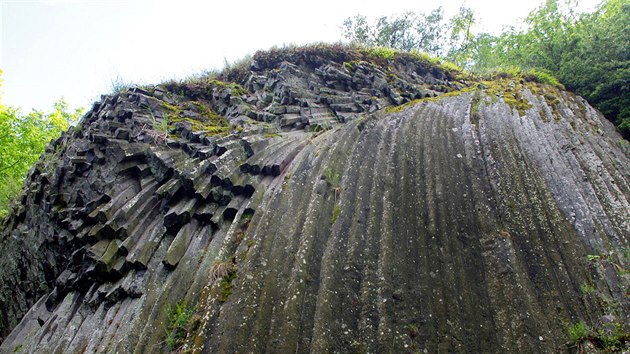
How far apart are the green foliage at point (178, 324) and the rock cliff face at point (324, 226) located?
0.8 inches

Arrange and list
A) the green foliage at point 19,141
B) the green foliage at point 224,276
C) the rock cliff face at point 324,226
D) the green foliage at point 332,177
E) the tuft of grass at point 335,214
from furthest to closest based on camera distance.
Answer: the green foliage at point 19,141
the green foliage at point 332,177
the tuft of grass at point 335,214
the green foliage at point 224,276
the rock cliff face at point 324,226

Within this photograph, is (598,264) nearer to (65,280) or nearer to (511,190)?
(511,190)

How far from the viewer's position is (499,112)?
820 cm

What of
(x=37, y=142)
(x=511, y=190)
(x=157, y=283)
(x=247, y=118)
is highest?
(x=247, y=118)

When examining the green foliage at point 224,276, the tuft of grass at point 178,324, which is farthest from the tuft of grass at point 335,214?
the tuft of grass at point 178,324

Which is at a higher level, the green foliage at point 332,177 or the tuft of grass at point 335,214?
the green foliage at point 332,177

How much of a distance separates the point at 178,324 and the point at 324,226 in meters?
2.29

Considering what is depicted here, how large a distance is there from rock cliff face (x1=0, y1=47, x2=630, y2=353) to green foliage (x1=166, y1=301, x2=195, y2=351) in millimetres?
20

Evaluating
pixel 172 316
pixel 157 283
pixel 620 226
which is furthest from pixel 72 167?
pixel 620 226

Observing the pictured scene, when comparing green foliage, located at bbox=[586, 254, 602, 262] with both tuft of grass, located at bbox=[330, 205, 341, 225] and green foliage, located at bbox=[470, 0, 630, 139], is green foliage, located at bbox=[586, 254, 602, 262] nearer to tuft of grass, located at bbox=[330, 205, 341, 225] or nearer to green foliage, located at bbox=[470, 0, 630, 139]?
tuft of grass, located at bbox=[330, 205, 341, 225]

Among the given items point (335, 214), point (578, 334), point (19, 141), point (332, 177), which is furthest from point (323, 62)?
point (19, 141)

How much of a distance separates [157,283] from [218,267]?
4.08ft

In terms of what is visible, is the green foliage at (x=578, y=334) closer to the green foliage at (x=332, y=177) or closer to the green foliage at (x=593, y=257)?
the green foliage at (x=593, y=257)

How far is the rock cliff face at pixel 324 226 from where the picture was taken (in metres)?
3.93
